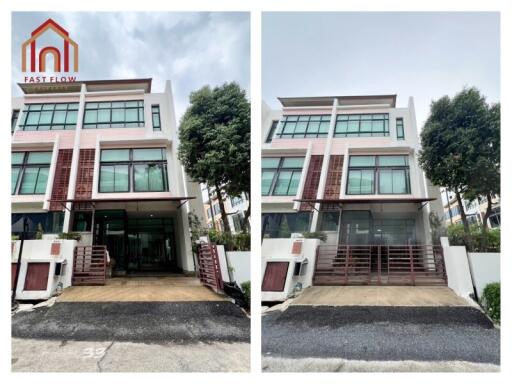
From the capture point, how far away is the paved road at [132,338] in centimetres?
329

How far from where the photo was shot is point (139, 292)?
3.63m

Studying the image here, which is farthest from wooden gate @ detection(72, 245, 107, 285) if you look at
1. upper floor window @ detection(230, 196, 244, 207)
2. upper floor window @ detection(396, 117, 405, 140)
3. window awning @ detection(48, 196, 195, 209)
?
upper floor window @ detection(396, 117, 405, 140)

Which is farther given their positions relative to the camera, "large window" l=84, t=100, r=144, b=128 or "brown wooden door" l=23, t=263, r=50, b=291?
"large window" l=84, t=100, r=144, b=128

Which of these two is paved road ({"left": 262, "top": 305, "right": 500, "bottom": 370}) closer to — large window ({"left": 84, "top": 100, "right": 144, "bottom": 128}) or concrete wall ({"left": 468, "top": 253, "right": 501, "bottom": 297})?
concrete wall ({"left": 468, "top": 253, "right": 501, "bottom": 297})

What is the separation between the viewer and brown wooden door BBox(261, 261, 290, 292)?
3.44 metres

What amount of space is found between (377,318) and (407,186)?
1199 mm

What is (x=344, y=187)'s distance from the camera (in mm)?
3512

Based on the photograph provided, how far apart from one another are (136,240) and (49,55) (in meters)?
1.89

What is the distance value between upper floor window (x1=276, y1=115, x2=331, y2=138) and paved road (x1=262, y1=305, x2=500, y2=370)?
5.10ft

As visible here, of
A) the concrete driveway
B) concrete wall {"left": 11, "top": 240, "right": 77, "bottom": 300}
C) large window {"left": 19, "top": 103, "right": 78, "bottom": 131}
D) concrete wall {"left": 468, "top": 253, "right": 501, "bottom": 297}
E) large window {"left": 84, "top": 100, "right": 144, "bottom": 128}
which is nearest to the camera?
the concrete driveway

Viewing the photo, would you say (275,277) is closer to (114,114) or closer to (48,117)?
(114,114)

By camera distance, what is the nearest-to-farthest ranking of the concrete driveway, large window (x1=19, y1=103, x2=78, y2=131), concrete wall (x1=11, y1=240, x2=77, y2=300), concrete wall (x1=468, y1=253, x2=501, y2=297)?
the concrete driveway < concrete wall (x1=468, y1=253, x2=501, y2=297) < concrete wall (x1=11, y1=240, x2=77, y2=300) < large window (x1=19, y1=103, x2=78, y2=131)

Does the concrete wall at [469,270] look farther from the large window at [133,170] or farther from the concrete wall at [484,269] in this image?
the large window at [133,170]

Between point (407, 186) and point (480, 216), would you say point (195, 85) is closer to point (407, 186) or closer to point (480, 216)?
point (407, 186)
